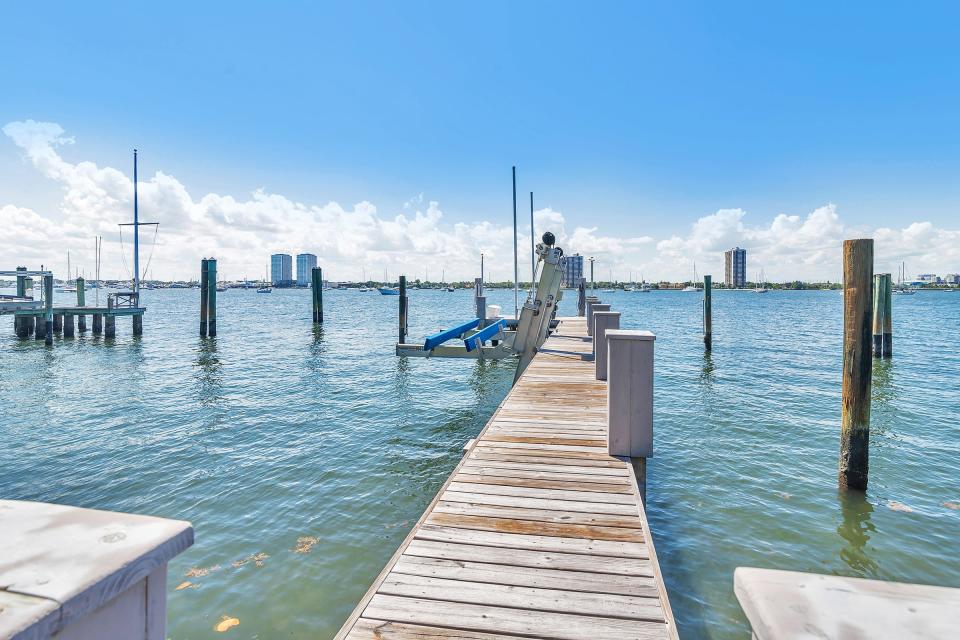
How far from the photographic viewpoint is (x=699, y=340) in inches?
1243

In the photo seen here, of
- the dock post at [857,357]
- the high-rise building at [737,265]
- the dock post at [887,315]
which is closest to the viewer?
the dock post at [857,357]

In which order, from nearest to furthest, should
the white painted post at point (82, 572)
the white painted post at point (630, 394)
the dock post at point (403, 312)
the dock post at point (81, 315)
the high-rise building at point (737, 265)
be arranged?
the white painted post at point (82, 572) < the white painted post at point (630, 394) < the dock post at point (403, 312) < the dock post at point (81, 315) < the high-rise building at point (737, 265)

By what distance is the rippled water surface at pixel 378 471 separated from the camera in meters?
5.54

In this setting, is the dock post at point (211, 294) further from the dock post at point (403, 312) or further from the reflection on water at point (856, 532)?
the reflection on water at point (856, 532)

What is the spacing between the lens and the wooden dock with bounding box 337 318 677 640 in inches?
113

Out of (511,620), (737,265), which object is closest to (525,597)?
(511,620)

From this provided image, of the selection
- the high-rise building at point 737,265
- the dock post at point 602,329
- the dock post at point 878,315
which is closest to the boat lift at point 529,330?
the dock post at point 602,329

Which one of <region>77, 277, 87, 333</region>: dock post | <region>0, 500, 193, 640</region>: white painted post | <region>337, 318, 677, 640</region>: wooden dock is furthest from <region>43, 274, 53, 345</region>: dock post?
<region>0, 500, 193, 640</region>: white painted post

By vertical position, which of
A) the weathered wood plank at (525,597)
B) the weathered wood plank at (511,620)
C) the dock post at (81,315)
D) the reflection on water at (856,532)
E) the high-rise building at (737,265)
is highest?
the high-rise building at (737,265)

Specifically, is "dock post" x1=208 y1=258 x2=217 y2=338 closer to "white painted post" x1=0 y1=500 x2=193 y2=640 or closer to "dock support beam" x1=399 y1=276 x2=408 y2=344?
"dock support beam" x1=399 y1=276 x2=408 y2=344

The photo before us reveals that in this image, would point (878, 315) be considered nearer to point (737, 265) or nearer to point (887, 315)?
point (887, 315)

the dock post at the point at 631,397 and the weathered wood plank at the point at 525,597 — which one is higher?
the dock post at the point at 631,397

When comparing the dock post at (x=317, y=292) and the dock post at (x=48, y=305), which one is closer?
the dock post at (x=48, y=305)

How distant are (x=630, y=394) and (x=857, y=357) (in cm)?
435
